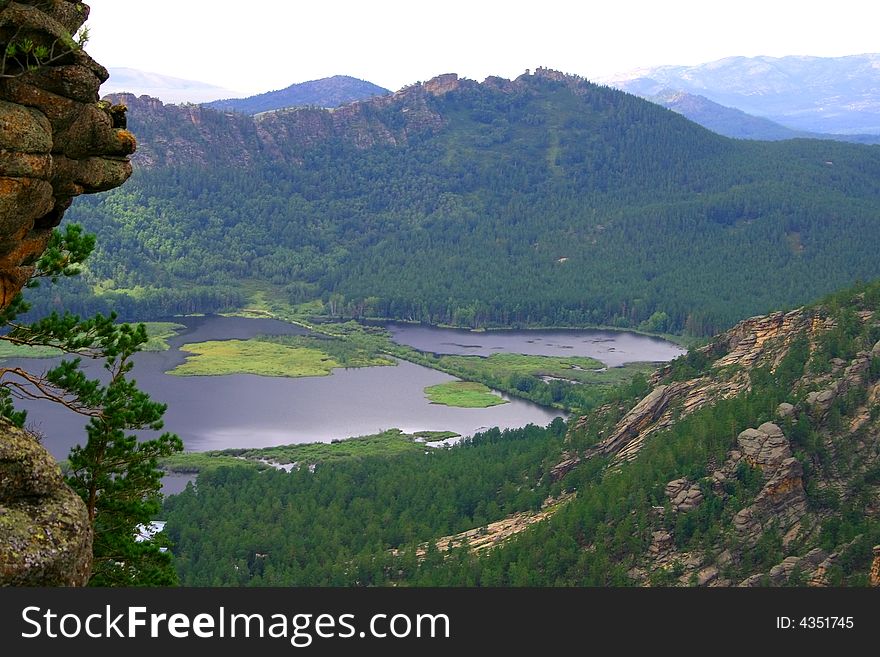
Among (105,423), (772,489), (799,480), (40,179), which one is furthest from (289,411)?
(40,179)

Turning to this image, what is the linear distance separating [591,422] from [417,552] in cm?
2604

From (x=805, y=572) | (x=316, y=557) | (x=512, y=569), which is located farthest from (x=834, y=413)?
(x=316, y=557)

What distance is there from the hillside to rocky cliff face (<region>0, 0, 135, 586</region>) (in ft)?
144

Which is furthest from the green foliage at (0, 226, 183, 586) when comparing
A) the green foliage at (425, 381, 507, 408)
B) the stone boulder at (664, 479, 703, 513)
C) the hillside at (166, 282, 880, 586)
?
the green foliage at (425, 381, 507, 408)

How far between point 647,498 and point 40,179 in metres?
58.9

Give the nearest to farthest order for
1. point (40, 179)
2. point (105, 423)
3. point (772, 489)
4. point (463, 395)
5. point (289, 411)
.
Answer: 1. point (40, 179)
2. point (105, 423)
3. point (772, 489)
4. point (289, 411)
5. point (463, 395)

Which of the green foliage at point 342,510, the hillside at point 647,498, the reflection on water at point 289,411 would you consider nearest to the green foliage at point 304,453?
the reflection on water at point 289,411

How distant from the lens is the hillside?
72.6 metres

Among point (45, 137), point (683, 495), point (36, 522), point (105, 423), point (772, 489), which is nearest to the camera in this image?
point (36, 522)

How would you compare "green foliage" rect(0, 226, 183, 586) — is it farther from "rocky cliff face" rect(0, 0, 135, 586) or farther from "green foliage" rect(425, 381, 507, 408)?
"green foliage" rect(425, 381, 507, 408)

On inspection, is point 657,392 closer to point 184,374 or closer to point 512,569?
point 512,569

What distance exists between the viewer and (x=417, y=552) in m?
91.7

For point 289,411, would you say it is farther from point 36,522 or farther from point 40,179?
point 36,522

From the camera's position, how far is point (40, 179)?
30.5m
